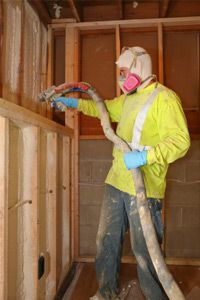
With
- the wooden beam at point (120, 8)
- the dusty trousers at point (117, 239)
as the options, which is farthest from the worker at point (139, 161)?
the wooden beam at point (120, 8)

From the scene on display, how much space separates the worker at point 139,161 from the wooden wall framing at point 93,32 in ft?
2.97

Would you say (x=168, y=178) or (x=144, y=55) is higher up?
(x=144, y=55)

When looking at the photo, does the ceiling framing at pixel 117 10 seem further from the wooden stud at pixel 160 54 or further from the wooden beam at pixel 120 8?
the wooden stud at pixel 160 54

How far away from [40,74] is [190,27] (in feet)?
4.97

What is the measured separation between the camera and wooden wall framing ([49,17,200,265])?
281 cm

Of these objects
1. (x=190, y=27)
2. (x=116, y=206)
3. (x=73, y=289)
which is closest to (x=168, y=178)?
(x=116, y=206)

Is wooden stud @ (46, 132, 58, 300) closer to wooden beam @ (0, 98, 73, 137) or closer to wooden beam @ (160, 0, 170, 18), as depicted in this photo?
wooden beam @ (0, 98, 73, 137)

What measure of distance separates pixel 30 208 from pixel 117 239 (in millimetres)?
583

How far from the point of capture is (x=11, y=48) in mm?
2088

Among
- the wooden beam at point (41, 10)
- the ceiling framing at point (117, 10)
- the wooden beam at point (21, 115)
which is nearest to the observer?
the wooden beam at point (21, 115)

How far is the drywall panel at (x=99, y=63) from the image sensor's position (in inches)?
117

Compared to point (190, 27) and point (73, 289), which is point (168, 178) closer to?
point (73, 289)

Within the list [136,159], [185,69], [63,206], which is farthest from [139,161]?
[185,69]

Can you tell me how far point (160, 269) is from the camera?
1.46m
